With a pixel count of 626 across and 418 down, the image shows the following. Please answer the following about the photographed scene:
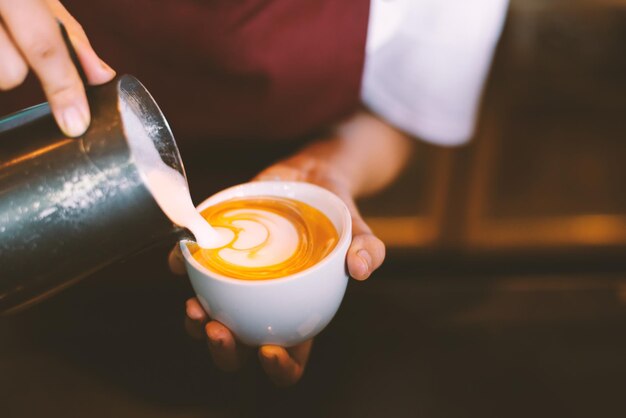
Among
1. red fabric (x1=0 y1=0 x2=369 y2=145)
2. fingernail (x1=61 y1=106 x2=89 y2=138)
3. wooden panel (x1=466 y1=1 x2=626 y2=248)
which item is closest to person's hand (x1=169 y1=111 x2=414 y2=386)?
red fabric (x1=0 y1=0 x2=369 y2=145)

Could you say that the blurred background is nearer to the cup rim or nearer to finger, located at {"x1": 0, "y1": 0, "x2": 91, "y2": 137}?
the cup rim

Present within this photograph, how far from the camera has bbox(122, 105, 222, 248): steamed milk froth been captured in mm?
688

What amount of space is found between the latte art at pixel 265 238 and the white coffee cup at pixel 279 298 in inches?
1.5

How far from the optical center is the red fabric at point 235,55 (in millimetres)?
1115

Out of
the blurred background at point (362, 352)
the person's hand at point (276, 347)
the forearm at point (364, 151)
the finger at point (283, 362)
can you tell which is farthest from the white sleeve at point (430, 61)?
the finger at point (283, 362)

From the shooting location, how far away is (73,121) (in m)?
0.62

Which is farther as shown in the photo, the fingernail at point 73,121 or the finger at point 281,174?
the finger at point 281,174

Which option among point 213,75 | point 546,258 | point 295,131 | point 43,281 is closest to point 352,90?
point 295,131

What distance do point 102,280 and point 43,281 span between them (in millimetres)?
708

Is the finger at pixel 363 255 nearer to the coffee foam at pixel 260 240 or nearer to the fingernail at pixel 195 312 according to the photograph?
the coffee foam at pixel 260 240

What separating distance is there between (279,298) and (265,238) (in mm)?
200

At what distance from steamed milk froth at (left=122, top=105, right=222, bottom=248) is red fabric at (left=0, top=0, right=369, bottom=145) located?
17.0 inches

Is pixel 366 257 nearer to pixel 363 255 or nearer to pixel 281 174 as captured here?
pixel 363 255

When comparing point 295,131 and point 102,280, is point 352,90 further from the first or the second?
point 102,280
